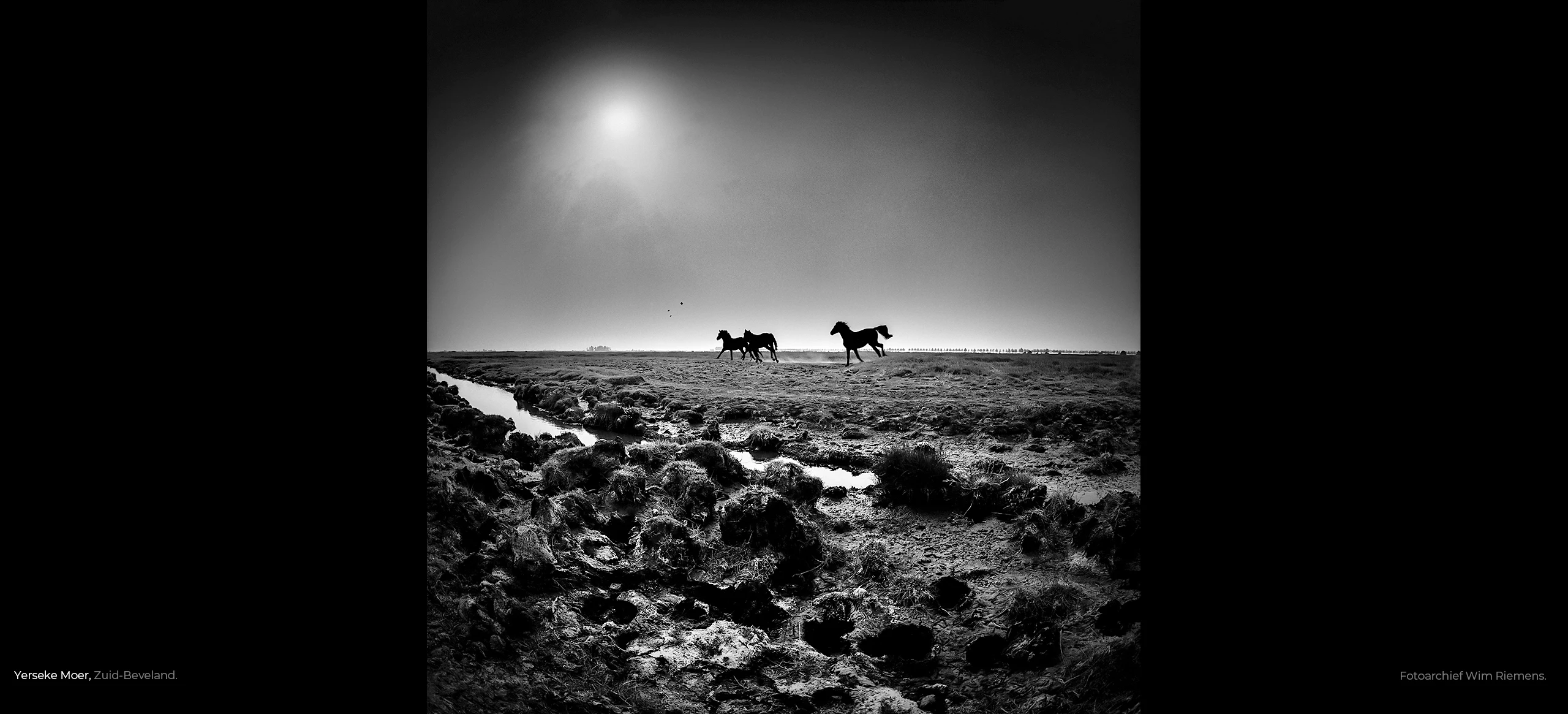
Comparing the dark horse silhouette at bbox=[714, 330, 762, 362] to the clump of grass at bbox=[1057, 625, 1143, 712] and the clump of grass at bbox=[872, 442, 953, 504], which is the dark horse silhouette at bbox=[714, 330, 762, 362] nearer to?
the clump of grass at bbox=[872, 442, 953, 504]

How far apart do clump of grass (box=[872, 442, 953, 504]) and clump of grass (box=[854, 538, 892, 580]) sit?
0.94ft

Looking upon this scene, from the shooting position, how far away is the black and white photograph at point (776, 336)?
298 centimetres

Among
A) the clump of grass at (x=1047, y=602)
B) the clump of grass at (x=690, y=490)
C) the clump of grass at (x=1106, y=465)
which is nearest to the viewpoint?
the clump of grass at (x=1047, y=602)

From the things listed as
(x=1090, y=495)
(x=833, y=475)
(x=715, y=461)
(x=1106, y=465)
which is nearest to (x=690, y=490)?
(x=715, y=461)

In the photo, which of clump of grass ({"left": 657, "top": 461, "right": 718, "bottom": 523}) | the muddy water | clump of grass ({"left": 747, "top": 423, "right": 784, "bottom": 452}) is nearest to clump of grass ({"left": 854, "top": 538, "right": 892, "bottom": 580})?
the muddy water

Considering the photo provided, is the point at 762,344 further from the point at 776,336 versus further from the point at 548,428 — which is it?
the point at 548,428

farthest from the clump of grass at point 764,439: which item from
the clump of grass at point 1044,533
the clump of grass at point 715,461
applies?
the clump of grass at point 1044,533

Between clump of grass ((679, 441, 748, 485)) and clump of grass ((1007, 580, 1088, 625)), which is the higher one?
clump of grass ((679, 441, 748, 485))

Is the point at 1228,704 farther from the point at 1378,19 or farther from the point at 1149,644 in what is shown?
the point at 1378,19

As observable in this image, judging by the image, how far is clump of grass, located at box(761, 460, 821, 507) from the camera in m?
3.18

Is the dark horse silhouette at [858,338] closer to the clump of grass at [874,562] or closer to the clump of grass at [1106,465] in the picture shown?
the clump of grass at [874,562]

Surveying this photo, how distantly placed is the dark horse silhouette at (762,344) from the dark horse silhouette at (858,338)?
1.22 feet

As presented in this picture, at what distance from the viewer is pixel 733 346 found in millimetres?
3404

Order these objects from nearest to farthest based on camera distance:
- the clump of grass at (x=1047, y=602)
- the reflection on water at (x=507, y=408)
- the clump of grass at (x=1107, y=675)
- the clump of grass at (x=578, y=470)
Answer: the clump of grass at (x=1107, y=675), the clump of grass at (x=1047, y=602), the clump of grass at (x=578, y=470), the reflection on water at (x=507, y=408)
